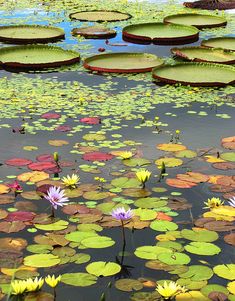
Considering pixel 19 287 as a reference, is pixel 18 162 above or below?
below

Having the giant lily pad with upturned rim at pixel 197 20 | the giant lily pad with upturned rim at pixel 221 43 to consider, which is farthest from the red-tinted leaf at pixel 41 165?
the giant lily pad with upturned rim at pixel 197 20

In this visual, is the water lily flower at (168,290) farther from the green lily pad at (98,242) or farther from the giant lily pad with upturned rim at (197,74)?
the giant lily pad with upturned rim at (197,74)

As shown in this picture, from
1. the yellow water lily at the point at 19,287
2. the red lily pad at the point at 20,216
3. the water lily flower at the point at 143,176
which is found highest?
the yellow water lily at the point at 19,287

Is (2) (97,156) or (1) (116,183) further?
(2) (97,156)

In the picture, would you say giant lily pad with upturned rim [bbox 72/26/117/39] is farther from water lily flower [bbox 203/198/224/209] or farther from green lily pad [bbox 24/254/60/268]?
green lily pad [bbox 24/254/60/268]

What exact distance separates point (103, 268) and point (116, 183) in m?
0.92

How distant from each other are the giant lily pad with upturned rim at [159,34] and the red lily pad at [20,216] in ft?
14.4

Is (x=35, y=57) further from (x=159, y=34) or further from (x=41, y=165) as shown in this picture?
(x=41, y=165)

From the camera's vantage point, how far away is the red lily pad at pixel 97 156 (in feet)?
12.6

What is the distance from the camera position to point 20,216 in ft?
10.2

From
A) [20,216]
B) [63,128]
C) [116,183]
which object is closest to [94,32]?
[63,128]

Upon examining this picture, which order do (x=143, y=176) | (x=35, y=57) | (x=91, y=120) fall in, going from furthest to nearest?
1. (x=35, y=57)
2. (x=91, y=120)
3. (x=143, y=176)

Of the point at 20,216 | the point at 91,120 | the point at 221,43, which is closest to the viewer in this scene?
the point at 20,216

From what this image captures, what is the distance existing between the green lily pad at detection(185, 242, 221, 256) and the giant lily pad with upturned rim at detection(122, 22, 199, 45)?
15.2 feet
